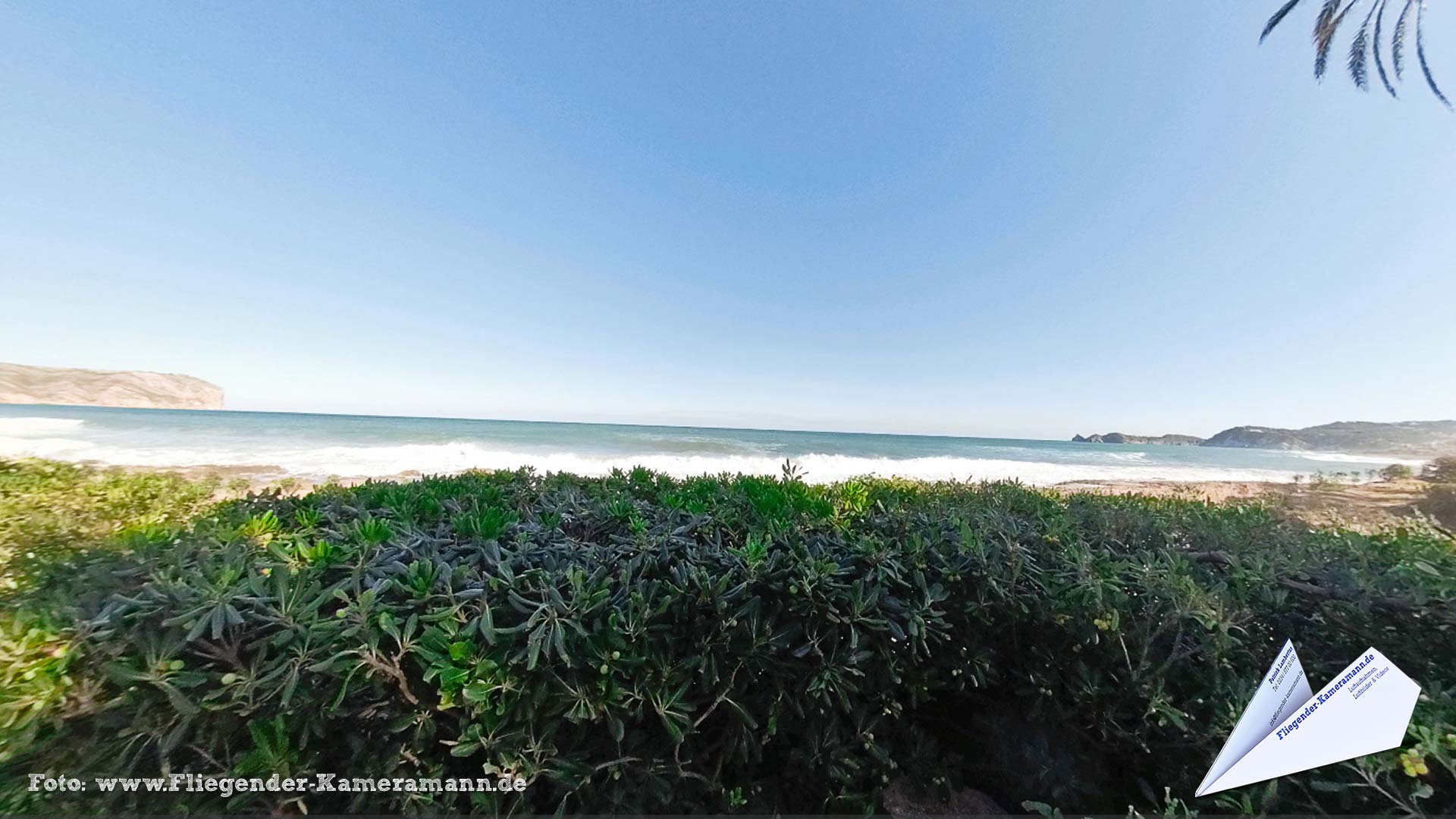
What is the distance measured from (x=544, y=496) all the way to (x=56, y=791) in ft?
5.20

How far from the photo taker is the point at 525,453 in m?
17.1

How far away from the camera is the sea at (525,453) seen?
30.4 ft

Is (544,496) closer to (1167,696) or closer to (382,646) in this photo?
(382,646)

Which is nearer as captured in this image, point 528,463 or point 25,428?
point 25,428

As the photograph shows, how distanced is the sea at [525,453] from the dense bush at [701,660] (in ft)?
12.5

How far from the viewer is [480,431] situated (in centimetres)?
2897

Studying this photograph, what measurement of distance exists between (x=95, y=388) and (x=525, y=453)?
979 centimetres

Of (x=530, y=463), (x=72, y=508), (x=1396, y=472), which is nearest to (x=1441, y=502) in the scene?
(x=1396, y=472)

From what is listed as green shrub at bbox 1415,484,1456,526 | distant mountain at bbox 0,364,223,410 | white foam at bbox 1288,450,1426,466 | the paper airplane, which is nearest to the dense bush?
the paper airplane

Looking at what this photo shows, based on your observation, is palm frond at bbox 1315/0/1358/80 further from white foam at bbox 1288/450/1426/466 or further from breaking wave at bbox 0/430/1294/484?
breaking wave at bbox 0/430/1294/484

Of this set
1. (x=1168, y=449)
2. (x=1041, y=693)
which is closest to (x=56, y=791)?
(x=1041, y=693)

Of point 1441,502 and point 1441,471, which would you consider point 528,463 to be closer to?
point 1441,502

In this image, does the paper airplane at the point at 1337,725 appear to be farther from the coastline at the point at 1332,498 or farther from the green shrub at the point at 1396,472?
the green shrub at the point at 1396,472

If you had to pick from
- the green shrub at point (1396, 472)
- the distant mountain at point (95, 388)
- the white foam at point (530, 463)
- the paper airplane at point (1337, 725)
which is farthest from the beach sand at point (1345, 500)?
the distant mountain at point (95, 388)
